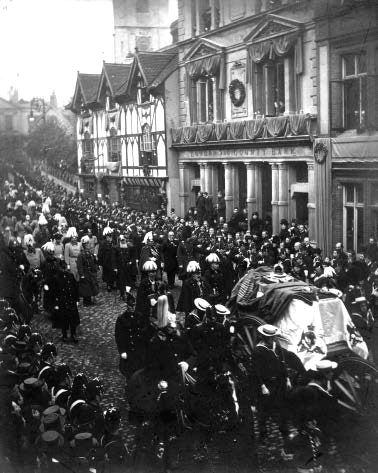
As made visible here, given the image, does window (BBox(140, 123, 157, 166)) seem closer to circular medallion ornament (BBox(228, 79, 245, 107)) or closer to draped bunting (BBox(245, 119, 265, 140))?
circular medallion ornament (BBox(228, 79, 245, 107))

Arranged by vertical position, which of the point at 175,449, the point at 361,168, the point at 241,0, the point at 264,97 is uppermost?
the point at 241,0

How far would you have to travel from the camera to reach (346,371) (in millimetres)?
8547

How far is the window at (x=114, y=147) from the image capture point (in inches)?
1371

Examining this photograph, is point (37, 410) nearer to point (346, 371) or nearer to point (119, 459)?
point (119, 459)

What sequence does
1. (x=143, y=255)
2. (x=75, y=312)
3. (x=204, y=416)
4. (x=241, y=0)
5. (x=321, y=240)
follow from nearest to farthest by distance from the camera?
(x=204, y=416), (x=75, y=312), (x=143, y=255), (x=321, y=240), (x=241, y=0)

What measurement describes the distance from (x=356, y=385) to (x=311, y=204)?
12.9 m

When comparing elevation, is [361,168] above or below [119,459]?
above

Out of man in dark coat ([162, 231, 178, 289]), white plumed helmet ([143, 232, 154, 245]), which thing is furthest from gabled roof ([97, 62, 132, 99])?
man in dark coat ([162, 231, 178, 289])

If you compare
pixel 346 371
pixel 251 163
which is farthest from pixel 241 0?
pixel 346 371

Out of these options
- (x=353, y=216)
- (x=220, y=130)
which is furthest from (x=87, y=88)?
(x=353, y=216)

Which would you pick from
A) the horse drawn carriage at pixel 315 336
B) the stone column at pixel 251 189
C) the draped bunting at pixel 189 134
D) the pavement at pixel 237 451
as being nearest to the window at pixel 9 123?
the draped bunting at pixel 189 134

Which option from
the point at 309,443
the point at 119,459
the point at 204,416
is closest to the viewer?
the point at 119,459

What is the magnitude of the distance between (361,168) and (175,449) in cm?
1262

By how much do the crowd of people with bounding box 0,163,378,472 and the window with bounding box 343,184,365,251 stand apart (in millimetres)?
1450
